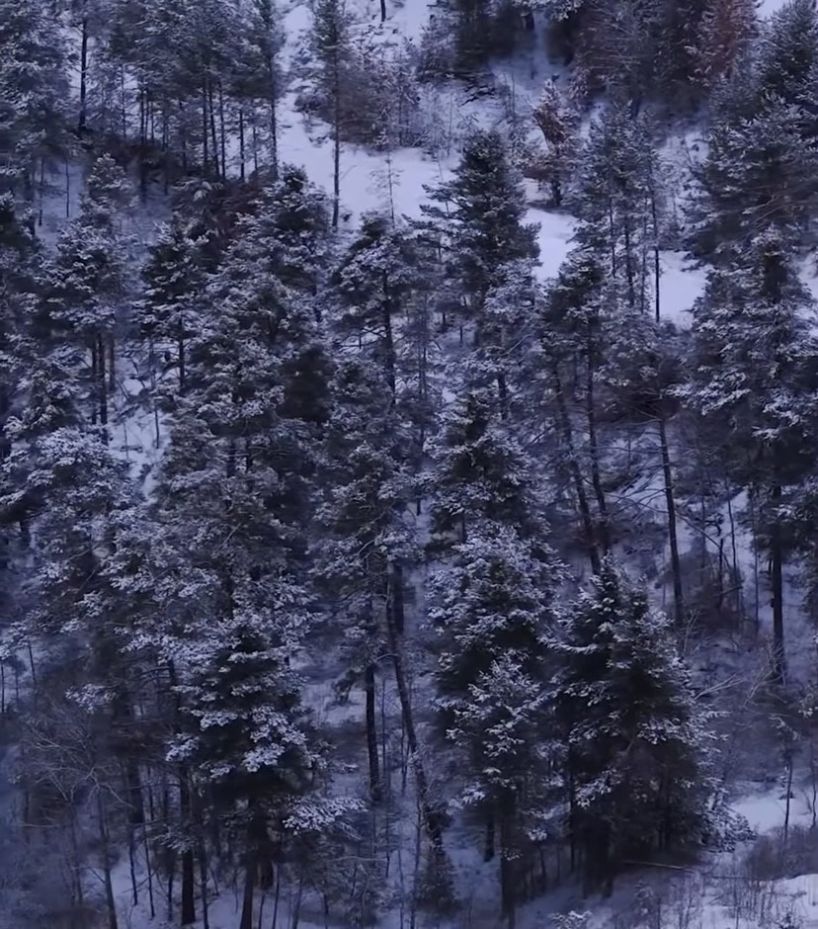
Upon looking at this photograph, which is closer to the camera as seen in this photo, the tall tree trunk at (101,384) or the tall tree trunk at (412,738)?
the tall tree trunk at (412,738)

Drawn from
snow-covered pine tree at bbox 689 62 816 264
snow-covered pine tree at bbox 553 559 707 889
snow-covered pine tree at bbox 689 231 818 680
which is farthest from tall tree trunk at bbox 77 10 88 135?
snow-covered pine tree at bbox 553 559 707 889

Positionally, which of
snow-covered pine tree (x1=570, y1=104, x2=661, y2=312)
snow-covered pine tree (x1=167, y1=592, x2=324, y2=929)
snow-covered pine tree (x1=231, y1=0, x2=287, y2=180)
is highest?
snow-covered pine tree (x1=231, y1=0, x2=287, y2=180)

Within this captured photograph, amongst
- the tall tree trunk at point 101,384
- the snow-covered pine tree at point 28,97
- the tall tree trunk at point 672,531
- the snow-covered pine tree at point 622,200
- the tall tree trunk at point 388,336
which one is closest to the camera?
the tall tree trunk at point 672,531

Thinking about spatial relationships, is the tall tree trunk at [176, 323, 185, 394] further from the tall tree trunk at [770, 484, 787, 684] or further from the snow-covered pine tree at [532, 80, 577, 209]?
the snow-covered pine tree at [532, 80, 577, 209]

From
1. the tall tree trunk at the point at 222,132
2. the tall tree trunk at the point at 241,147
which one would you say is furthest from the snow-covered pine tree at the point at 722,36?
the tall tree trunk at the point at 222,132

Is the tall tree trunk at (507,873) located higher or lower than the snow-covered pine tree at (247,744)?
lower

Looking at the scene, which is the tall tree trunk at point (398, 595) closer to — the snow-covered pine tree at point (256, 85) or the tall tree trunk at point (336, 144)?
the tall tree trunk at point (336, 144)

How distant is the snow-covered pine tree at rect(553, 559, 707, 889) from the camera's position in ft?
84.3

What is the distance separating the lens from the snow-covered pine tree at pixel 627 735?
25.7m

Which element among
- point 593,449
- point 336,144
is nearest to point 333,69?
point 336,144

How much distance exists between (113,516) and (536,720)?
12.1m

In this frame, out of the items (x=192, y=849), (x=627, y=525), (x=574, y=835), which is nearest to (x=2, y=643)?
(x=192, y=849)

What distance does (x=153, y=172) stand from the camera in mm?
61500

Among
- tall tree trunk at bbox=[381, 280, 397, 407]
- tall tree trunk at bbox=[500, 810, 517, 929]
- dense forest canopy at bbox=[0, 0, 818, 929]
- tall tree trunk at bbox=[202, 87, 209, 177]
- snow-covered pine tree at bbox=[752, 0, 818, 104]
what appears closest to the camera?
dense forest canopy at bbox=[0, 0, 818, 929]
